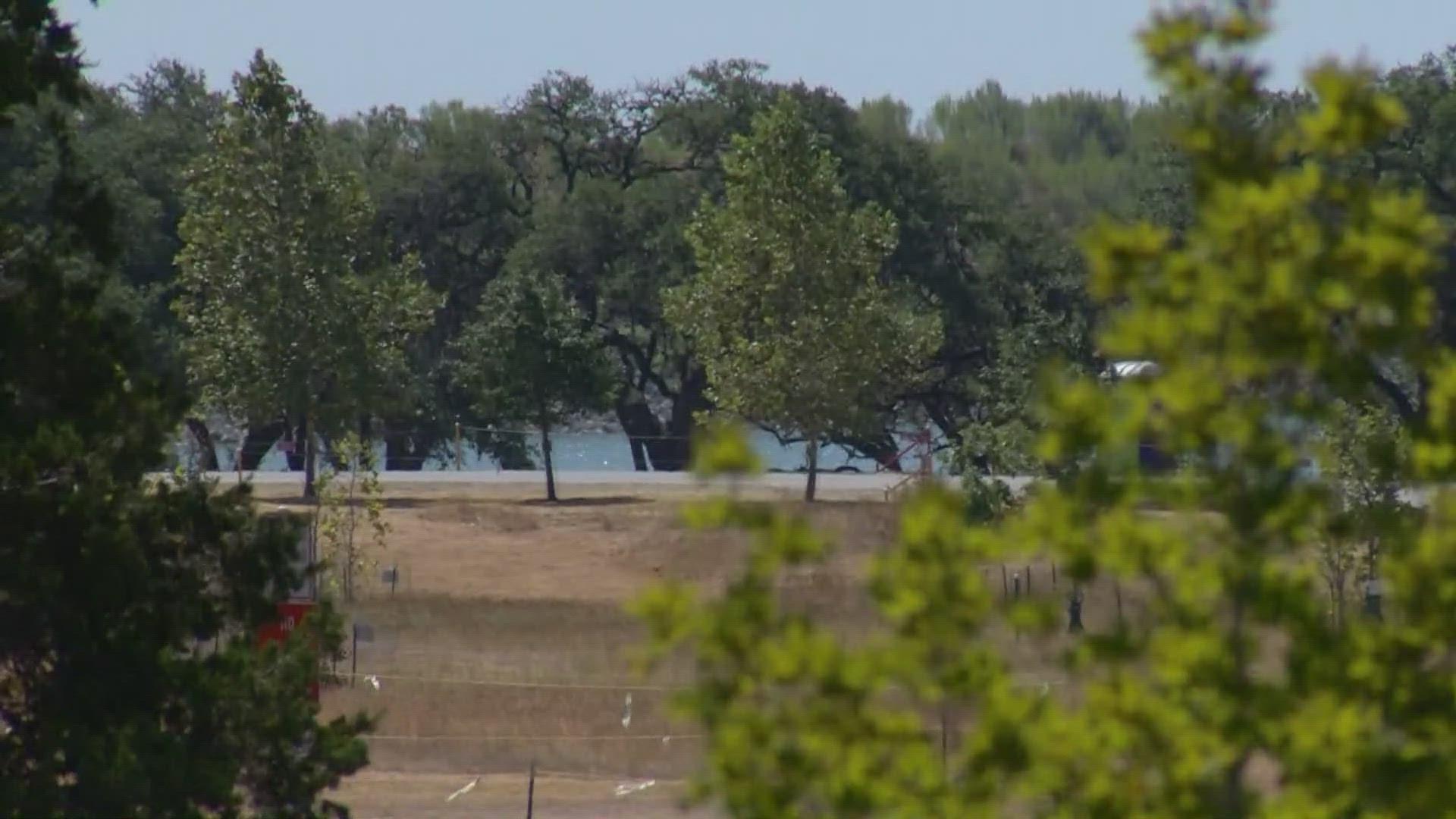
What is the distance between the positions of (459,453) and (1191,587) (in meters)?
58.5

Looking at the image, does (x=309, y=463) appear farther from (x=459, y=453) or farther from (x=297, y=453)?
(x=459, y=453)

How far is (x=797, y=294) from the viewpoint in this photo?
50.3 metres

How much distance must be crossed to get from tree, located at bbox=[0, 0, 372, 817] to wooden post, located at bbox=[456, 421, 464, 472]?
144 ft

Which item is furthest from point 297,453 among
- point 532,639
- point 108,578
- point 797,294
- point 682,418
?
point 108,578

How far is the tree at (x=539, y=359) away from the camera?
50.8 metres

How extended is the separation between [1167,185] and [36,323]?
49.7m

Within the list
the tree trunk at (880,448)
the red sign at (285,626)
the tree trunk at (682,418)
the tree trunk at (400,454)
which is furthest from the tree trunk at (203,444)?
the red sign at (285,626)

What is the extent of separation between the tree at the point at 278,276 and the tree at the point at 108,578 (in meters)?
32.1

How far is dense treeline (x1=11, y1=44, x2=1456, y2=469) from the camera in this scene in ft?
203

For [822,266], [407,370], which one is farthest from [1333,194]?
[407,370]

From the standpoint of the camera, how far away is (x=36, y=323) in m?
14.1

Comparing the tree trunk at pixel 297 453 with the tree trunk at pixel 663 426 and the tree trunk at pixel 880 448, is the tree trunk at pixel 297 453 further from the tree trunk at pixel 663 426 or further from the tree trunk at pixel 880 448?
the tree trunk at pixel 880 448

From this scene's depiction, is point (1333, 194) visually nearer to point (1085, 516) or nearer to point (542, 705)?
point (1085, 516)

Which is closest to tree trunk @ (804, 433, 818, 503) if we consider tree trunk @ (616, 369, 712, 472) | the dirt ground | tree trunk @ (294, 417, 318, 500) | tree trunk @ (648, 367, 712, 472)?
the dirt ground
